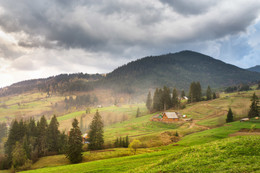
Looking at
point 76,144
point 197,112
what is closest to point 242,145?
point 76,144

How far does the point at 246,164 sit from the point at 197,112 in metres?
96.0

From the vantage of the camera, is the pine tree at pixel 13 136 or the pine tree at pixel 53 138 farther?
the pine tree at pixel 53 138

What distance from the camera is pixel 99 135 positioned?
59.5 metres

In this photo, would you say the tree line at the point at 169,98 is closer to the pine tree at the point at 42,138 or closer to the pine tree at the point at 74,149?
the pine tree at the point at 42,138

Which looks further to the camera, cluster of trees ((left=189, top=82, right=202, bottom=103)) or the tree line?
cluster of trees ((left=189, top=82, right=202, bottom=103))

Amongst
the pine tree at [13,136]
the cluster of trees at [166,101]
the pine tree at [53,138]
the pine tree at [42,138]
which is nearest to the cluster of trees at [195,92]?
the cluster of trees at [166,101]

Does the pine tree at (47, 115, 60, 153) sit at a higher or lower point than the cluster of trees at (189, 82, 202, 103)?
lower

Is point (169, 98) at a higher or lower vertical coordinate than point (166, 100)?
higher

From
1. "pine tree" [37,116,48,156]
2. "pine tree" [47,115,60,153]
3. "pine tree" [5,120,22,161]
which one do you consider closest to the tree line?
"pine tree" [47,115,60,153]

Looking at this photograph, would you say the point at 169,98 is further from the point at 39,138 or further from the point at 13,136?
the point at 13,136

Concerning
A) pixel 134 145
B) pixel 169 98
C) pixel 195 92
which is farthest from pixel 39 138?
pixel 195 92

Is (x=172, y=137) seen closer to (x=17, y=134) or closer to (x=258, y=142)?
(x=258, y=142)

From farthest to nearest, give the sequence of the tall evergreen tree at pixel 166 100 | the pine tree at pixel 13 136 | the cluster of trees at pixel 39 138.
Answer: the tall evergreen tree at pixel 166 100 → the pine tree at pixel 13 136 → the cluster of trees at pixel 39 138

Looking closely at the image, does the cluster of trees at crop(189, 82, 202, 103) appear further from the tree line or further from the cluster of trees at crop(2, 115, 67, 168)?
the cluster of trees at crop(2, 115, 67, 168)
